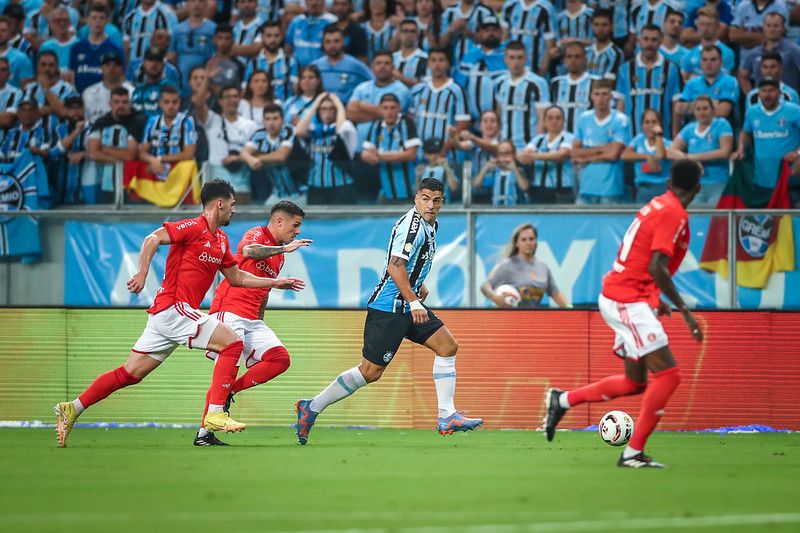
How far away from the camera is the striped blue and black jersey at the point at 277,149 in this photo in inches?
638

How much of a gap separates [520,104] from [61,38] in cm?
797

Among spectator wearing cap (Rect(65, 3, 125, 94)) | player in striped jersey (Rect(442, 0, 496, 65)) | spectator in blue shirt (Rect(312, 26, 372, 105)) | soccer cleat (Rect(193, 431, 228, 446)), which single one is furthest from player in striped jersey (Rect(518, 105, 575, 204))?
spectator wearing cap (Rect(65, 3, 125, 94))

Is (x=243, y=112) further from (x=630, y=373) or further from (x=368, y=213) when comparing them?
(x=630, y=373)

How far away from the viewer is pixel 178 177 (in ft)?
53.9

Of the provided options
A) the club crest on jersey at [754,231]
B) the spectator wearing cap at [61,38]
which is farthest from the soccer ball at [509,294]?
the spectator wearing cap at [61,38]

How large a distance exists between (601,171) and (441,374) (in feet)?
16.6

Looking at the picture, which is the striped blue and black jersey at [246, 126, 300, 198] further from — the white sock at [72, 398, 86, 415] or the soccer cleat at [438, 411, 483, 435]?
the white sock at [72, 398, 86, 415]

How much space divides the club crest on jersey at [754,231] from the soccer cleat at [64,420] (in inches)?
301

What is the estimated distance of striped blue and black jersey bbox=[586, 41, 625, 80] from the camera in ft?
58.7

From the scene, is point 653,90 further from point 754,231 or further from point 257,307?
point 257,307

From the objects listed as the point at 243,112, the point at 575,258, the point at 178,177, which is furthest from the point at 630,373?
the point at 243,112

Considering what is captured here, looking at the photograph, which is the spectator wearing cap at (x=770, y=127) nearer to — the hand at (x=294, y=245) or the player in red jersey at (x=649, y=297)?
the hand at (x=294, y=245)

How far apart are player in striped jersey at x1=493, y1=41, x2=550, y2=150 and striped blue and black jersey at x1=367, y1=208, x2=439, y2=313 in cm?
604

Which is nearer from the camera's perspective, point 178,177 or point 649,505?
point 649,505
